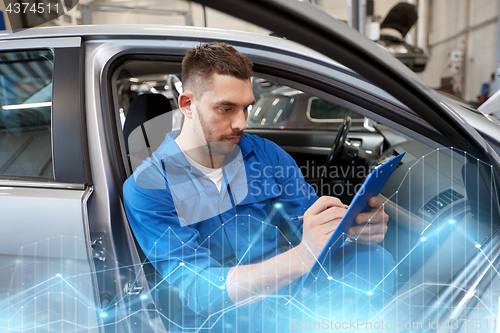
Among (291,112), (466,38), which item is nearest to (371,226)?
(291,112)

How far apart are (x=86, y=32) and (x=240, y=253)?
33.7 inches

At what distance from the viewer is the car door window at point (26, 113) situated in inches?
43.6

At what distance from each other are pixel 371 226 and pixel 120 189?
28.4 inches

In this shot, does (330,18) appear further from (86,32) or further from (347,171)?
(347,171)

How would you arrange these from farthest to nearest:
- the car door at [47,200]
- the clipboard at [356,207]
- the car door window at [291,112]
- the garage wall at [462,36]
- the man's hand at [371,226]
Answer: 1. the garage wall at [462,36]
2. the car door window at [291,112]
3. the car door at [47,200]
4. the man's hand at [371,226]
5. the clipboard at [356,207]

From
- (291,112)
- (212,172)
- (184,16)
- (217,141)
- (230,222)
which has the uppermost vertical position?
(184,16)

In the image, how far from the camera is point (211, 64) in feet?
3.41

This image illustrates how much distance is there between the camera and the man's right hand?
0.76 meters

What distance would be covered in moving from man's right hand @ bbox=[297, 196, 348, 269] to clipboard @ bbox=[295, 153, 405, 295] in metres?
0.03

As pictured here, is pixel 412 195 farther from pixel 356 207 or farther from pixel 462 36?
pixel 462 36

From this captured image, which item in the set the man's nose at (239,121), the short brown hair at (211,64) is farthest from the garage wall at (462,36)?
the man's nose at (239,121)

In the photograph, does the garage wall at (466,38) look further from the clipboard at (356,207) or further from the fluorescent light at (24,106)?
the fluorescent light at (24,106)

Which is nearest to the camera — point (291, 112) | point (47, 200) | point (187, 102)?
point (47, 200)

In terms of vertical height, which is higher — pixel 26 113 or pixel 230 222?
pixel 26 113
